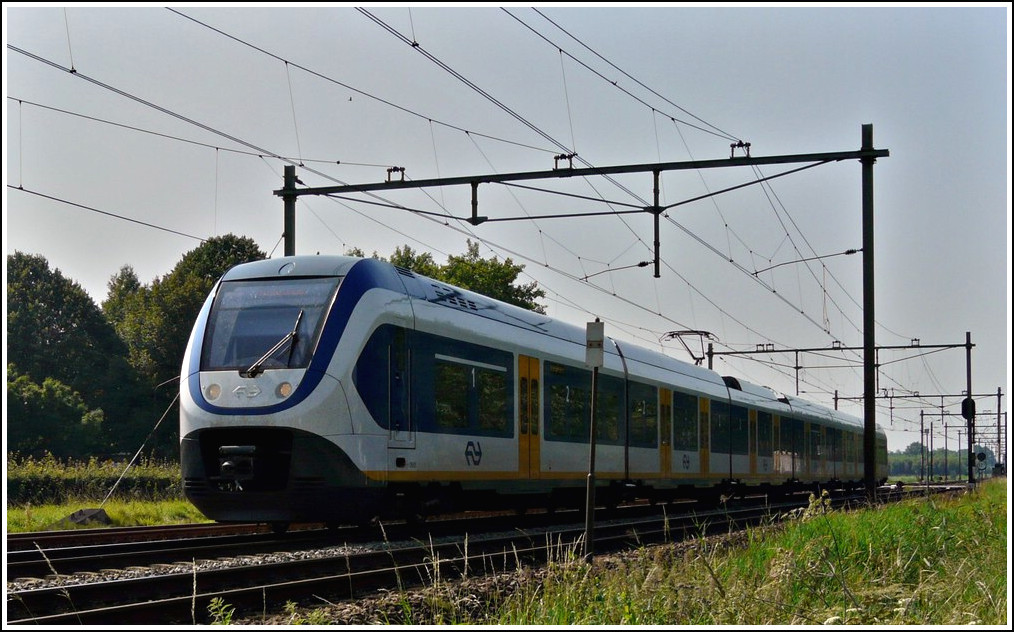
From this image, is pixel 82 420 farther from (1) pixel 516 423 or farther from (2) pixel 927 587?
(2) pixel 927 587

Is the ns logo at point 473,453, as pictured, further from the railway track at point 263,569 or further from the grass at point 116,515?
the grass at point 116,515

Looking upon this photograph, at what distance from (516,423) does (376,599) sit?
825 centimetres

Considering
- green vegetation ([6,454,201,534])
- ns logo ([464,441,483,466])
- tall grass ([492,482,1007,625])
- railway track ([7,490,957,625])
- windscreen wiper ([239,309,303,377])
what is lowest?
green vegetation ([6,454,201,534])

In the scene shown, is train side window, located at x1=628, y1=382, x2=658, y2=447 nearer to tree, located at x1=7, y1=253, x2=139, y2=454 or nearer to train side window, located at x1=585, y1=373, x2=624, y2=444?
train side window, located at x1=585, y1=373, x2=624, y2=444

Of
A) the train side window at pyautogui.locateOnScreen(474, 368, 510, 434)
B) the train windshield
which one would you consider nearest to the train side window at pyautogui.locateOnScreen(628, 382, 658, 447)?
the train side window at pyautogui.locateOnScreen(474, 368, 510, 434)

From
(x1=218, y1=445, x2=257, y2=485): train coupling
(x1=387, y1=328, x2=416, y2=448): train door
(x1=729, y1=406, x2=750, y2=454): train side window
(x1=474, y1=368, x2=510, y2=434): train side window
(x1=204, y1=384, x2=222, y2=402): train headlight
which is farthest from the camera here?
(x1=729, y1=406, x2=750, y2=454): train side window

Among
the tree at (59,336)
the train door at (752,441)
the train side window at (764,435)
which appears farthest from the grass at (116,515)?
the tree at (59,336)

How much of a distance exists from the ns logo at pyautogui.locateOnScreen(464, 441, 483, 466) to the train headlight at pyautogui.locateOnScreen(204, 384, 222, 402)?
375 cm

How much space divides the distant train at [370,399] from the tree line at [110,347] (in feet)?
125

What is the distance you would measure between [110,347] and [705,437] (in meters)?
55.7

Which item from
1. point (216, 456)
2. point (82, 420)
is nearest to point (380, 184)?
point (216, 456)

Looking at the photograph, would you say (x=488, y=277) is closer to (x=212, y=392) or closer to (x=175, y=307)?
(x=175, y=307)

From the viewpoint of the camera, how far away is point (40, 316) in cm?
7675

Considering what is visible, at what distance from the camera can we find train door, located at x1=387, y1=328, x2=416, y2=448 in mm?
14797
